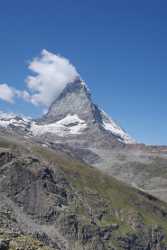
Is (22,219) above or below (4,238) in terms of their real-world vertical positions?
above

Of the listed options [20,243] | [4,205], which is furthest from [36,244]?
[4,205]

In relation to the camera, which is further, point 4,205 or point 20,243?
point 4,205

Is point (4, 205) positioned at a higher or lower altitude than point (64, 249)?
higher

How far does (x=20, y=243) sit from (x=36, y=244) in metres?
2.31

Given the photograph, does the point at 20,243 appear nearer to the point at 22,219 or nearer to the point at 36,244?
the point at 36,244

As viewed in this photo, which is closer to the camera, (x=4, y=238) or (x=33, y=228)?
(x=4, y=238)

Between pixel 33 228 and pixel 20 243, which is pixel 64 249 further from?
pixel 20 243

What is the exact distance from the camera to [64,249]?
19850 centimetres

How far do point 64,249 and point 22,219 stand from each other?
76.5 feet

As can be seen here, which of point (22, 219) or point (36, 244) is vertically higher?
point (22, 219)

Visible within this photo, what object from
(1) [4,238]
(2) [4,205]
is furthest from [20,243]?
(2) [4,205]

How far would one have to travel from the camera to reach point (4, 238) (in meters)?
46.1

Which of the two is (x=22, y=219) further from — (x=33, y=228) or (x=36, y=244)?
(x=36, y=244)

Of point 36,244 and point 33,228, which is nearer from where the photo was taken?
point 36,244
